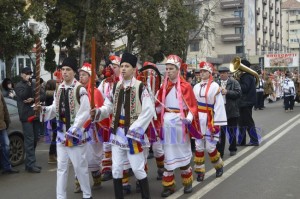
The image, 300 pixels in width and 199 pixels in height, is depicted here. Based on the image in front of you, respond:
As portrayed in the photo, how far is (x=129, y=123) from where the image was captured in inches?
212

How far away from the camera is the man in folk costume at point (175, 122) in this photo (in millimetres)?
5922

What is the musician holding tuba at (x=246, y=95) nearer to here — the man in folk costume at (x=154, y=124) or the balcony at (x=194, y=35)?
the man in folk costume at (x=154, y=124)

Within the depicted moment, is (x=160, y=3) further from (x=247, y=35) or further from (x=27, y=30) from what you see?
(x=247, y=35)

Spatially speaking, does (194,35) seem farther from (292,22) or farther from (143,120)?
(292,22)

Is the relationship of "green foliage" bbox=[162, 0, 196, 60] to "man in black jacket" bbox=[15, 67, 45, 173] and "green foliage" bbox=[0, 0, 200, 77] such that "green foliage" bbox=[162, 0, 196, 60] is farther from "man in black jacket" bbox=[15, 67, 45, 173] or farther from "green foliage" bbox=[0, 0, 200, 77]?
"man in black jacket" bbox=[15, 67, 45, 173]

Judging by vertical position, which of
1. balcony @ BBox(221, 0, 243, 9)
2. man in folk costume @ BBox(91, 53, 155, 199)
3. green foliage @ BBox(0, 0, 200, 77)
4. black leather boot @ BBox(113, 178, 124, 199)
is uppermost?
balcony @ BBox(221, 0, 243, 9)

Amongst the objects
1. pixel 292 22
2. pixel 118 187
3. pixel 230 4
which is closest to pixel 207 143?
pixel 118 187

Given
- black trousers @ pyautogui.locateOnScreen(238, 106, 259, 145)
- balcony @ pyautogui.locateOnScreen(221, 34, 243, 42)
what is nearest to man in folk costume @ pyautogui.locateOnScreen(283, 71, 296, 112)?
black trousers @ pyautogui.locateOnScreen(238, 106, 259, 145)

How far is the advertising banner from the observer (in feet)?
118

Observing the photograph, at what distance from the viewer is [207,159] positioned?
870cm

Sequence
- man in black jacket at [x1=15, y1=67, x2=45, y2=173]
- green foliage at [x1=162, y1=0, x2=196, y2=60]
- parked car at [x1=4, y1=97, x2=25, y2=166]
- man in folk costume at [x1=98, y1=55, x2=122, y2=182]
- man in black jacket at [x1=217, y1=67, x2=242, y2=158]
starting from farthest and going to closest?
green foliage at [x1=162, y1=0, x2=196, y2=60]
man in black jacket at [x1=217, y1=67, x2=242, y2=158]
parked car at [x1=4, y1=97, x2=25, y2=166]
man in black jacket at [x1=15, y1=67, x2=45, y2=173]
man in folk costume at [x1=98, y1=55, x2=122, y2=182]

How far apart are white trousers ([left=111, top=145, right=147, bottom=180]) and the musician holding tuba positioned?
16.3 feet

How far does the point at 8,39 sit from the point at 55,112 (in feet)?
36.5

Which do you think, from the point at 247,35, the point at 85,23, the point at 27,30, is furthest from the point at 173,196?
the point at 247,35
